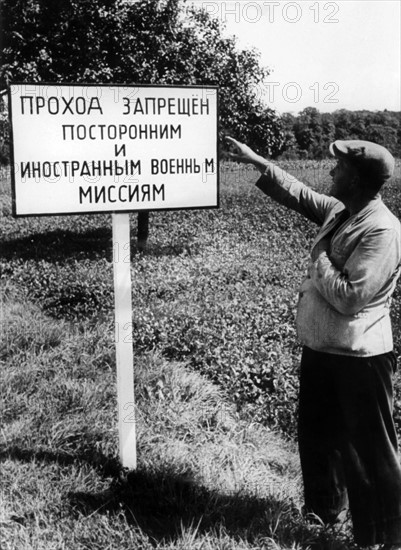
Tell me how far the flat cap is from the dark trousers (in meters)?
0.83

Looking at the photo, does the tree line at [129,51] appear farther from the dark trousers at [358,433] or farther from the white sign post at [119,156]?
the dark trousers at [358,433]

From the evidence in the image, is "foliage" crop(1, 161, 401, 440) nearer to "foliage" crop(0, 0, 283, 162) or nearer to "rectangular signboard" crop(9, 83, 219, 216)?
"rectangular signboard" crop(9, 83, 219, 216)

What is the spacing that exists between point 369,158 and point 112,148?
3.98 ft

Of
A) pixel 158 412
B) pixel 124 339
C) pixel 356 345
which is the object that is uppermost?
pixel 356 345

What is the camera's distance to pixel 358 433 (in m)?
3.14

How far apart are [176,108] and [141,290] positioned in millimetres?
4957

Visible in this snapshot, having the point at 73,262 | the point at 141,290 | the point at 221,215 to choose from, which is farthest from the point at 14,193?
the point at 221,215

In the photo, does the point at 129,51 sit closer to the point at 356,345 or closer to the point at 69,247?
the point at 69,247

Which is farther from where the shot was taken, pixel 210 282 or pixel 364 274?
pixel 210 282

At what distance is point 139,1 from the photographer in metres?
11.2

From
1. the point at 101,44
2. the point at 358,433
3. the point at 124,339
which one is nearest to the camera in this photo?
the point at 358,433

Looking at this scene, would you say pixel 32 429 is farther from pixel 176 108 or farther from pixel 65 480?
pixel 176 108

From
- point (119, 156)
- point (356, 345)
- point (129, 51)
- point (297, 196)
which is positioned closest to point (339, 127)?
point (129, 51)

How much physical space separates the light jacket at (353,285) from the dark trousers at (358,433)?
9cm
